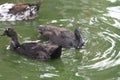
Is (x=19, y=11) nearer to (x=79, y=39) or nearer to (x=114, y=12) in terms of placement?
(x=79, y=39)

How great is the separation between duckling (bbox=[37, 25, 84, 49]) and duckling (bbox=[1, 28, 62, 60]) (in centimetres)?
71

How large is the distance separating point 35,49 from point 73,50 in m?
0.93

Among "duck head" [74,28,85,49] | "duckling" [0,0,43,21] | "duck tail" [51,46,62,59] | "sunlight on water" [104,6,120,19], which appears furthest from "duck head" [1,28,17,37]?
"sunlight on water" [104,6,120,19]

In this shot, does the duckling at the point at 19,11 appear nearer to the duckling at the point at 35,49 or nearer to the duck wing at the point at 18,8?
the duck wing at the point at 18,8

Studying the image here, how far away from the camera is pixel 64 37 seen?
37.3ft

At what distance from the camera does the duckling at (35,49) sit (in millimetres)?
10445

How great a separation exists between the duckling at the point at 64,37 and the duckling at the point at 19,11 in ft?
5.29

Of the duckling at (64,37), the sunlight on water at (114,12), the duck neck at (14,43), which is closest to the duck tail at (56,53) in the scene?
the duckling at (64,37)

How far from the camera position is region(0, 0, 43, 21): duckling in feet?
43.0

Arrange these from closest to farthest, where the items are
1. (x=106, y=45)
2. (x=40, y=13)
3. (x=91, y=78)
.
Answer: (x=91, y=78), (x=106, y=45), (x=40, y=13)

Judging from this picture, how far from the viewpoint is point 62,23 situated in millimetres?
12719

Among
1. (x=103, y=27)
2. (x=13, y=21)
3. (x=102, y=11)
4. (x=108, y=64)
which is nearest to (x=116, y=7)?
(x=102, y=11)

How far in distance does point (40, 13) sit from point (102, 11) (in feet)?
5.75

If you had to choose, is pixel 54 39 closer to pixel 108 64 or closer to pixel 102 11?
pixel 108 64
